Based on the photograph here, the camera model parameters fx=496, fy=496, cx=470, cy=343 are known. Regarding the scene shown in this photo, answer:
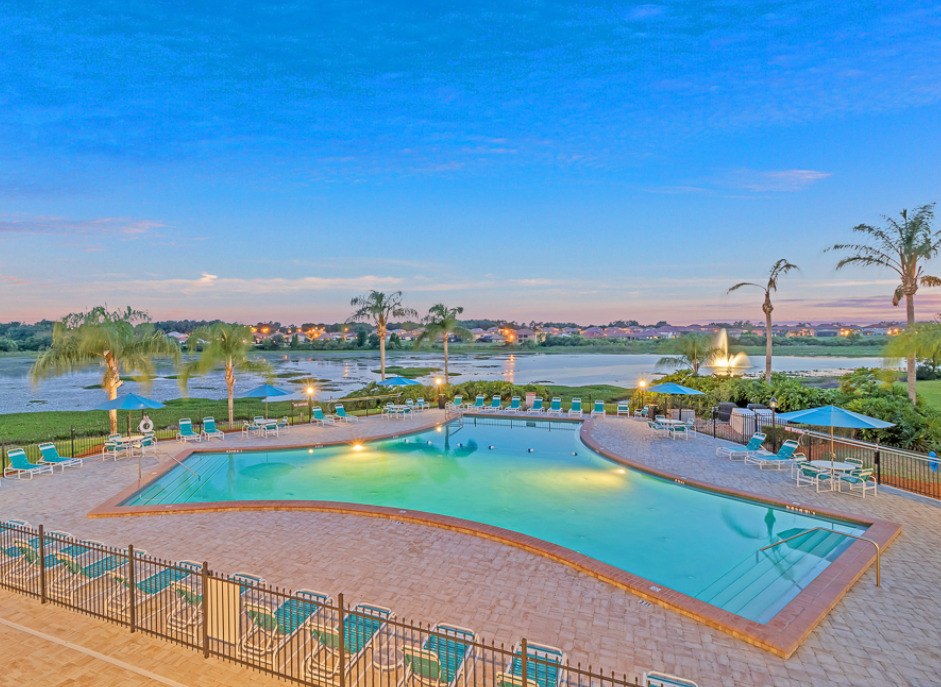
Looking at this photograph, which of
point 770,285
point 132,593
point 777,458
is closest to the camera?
point 132,593

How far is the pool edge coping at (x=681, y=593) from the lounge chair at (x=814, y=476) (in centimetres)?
189

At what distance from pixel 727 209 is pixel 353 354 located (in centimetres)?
10321

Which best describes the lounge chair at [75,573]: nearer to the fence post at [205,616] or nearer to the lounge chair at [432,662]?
the fence post at [205,616]

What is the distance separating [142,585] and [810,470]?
14.5 meters

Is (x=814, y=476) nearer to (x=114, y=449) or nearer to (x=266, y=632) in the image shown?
(x=266, y=632)

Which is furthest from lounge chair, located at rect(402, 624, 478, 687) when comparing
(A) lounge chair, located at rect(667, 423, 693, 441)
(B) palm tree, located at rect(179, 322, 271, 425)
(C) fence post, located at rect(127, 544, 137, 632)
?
(B) palm tree, located at rect(179, 322, 271, 425)

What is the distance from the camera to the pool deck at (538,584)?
5371 mm

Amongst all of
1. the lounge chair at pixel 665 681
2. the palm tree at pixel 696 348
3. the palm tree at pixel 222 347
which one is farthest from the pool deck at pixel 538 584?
the palm tree at pixel 696 348

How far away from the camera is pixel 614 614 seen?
252 inches

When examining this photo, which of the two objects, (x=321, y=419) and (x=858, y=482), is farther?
(x=321, y=419)

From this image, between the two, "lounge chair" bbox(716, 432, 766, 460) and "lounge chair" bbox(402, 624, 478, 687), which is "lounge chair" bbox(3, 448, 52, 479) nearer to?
"lounge chair" bbox(402, 624, 478, 687)

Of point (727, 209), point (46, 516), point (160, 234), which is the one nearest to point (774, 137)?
point (727, 209)

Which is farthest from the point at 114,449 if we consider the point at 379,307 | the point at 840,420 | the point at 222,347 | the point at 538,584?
the point at 840,420

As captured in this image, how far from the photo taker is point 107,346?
1880 centimetres
